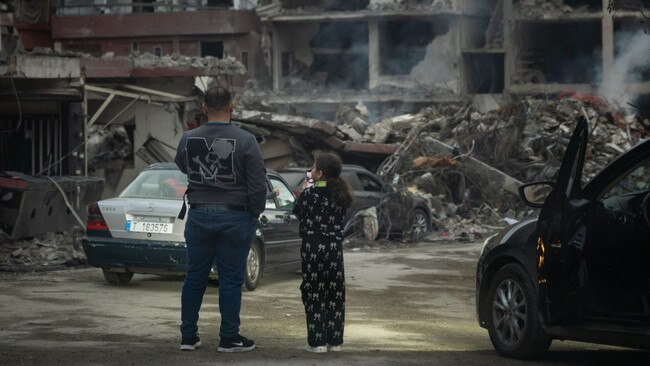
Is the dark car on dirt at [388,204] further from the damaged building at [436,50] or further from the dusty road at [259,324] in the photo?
the damaged building at [436,50]

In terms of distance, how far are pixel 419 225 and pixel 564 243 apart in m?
17.0

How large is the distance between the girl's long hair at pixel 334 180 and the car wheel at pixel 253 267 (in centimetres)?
476

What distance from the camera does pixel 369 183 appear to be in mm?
24172

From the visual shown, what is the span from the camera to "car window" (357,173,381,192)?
24.0 metres

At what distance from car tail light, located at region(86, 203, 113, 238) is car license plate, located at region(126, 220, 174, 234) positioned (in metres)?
0.31

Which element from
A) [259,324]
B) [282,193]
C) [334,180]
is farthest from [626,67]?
[334,180]

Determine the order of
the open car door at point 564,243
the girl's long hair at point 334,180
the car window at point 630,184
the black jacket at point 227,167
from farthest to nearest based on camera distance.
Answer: the girl's long hair at point 334,180 → the black jacket at point 227,167 → the car window at point 630,184 → the open car door at point 564,243

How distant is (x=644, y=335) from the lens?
267 inches

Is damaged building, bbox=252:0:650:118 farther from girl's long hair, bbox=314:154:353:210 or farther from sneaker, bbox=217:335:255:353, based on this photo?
sneaker, bbox=217:335:255:353

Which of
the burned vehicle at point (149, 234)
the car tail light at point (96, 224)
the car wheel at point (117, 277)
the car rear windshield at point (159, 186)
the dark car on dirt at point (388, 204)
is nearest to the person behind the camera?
the burned vehicle at point (149, 234)

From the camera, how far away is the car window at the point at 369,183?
24.0 metres

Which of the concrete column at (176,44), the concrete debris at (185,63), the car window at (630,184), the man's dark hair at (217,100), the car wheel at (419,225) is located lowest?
the car wheel at (419,225)

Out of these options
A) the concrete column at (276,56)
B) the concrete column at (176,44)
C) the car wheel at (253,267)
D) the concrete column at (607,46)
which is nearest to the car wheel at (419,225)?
the car wheel at (253,267)

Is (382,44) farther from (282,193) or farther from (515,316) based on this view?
(515,316)
